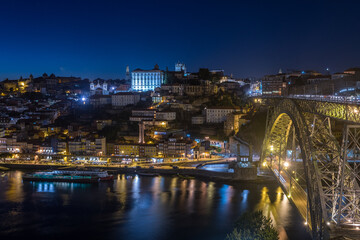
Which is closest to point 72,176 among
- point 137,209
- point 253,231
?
point 137,209

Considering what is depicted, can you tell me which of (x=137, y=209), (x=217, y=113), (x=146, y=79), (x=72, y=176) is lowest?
(x=137, y=209)

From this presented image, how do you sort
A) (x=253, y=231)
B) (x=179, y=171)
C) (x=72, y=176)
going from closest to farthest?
(x=253, y=231), (x=72, y=176), (x=179, y=171)

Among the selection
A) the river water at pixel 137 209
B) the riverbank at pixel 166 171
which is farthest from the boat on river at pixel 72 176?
the riverbank at pixel 166 171

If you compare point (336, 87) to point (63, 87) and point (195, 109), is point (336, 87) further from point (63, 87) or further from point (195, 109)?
point (63, 87)

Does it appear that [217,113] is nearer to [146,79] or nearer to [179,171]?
[179,171]

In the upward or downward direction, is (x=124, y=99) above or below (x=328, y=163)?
above

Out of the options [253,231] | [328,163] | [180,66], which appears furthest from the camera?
[180,66]

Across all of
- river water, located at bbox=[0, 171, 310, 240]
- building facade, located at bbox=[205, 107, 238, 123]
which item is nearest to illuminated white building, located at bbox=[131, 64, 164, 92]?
building facade, located at bbox=[205, 107, 238, 123]
